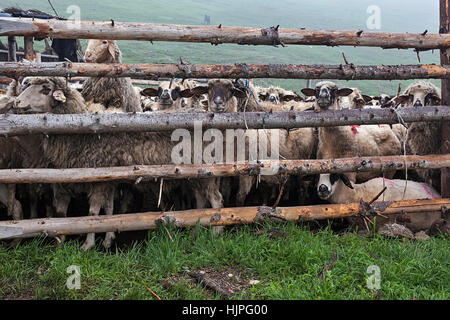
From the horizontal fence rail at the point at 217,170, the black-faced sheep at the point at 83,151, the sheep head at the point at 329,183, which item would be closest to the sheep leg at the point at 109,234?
the black-faced sheep at the point at 83,151

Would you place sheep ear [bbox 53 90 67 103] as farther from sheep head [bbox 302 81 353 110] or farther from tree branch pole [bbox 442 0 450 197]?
tree branch pole [bbox 442 0 450 197]

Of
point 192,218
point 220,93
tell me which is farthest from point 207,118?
point 220,93

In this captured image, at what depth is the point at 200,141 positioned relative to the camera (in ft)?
16.5

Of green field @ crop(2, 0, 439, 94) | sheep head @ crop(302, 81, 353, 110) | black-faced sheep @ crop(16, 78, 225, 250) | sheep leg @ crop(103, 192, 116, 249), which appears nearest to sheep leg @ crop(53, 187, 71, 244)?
black-faced sheep @ crop(16, 78, 225, 250)

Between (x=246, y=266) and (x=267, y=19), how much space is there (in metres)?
93.0

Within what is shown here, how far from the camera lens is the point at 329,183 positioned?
5297 mm

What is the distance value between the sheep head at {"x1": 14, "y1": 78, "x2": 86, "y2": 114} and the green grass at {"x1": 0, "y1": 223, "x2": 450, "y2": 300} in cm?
170

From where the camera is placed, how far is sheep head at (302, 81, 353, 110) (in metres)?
5.78

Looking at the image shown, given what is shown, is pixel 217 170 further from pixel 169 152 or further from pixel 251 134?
pixel 251 134

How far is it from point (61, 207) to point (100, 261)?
160 centimetres

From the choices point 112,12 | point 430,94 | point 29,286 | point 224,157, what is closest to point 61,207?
point 29,286

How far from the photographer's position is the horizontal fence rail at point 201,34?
3.98m

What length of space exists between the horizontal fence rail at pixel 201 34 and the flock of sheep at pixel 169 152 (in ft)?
2.82

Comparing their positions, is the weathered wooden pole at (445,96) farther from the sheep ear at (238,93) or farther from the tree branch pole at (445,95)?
the sheep ear at (238,93)
